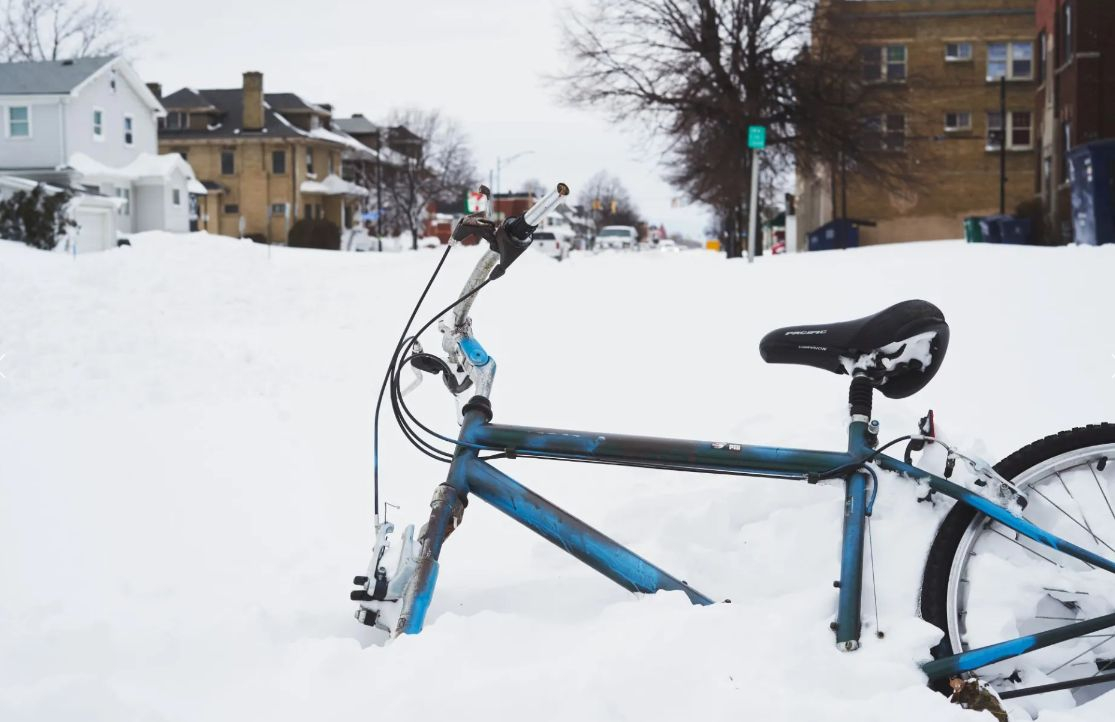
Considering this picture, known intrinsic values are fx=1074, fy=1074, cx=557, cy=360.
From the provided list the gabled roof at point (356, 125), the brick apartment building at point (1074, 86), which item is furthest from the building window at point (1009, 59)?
the gabled roof at point (356, 125)

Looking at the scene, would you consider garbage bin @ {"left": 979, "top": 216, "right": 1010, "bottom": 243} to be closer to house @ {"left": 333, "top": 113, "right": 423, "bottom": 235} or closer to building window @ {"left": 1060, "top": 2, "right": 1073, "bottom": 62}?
building window @ {"left": 1060, "top": 2, "right": 1073, "bottom": 62}

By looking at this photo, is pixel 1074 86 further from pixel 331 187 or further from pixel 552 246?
pixel 331 187

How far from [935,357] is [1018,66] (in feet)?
173

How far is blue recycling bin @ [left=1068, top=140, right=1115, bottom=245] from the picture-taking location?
1903 centimetres

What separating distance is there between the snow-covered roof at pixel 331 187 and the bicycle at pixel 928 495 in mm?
66529

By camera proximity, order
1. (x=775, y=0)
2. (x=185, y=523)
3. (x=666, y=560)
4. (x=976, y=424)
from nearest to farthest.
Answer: (x=666, y=560) → (x=185, y=523) → (x=976, y=424) → (x=775, y=0)

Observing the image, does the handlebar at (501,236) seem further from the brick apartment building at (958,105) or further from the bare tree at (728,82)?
the brick apartment building at (958,105)

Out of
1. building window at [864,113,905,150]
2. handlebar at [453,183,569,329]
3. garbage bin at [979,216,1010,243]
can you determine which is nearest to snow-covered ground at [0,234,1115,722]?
handlebar at [453,183,569,329]

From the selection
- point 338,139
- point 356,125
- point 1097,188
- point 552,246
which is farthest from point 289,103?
point 1097,188

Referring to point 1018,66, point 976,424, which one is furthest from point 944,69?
point 976,424

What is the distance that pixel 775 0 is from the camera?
34344 millimetres

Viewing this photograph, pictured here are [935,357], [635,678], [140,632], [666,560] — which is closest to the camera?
[635,678]

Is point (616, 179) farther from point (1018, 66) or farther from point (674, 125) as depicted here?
point (674, 125)

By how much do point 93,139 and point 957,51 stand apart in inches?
1544
